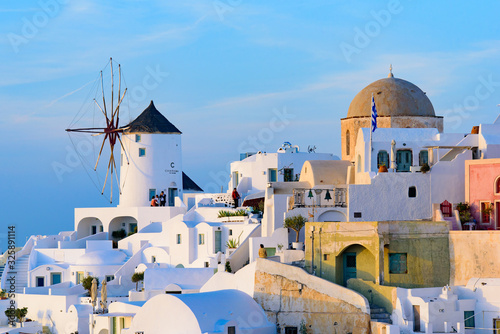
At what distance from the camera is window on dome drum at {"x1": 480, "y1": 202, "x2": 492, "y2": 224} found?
108ft

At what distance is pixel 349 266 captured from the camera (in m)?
32.4

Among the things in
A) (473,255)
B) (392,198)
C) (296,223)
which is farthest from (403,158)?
(473,255)

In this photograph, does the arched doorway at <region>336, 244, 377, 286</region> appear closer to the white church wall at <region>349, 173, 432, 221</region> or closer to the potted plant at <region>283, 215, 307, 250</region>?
the white church wall at <region>349, 173, 432, 221</region>

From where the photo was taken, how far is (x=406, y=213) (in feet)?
A: 114

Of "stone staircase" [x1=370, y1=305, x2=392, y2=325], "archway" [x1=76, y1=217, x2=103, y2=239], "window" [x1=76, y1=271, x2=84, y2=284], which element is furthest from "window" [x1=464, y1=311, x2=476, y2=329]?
"archway" [x1=76, y1=217, x2=103, y2=239]

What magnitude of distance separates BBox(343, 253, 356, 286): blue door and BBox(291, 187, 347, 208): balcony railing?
161 inches

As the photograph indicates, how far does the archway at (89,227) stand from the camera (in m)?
48.9

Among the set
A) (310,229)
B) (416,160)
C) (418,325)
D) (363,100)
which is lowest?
(418,325)

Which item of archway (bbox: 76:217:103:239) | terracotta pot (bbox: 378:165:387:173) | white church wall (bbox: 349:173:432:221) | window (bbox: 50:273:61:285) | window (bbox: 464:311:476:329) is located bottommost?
window (bbox: 464:311:476:329)

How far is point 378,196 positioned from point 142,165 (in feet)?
55.1

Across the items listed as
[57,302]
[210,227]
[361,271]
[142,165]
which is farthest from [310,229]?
[142,165]

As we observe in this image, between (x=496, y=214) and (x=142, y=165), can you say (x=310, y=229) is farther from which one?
(x=142, y=165)

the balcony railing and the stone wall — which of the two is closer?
the stone wall

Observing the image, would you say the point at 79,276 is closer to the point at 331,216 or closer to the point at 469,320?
the point at 331,216
